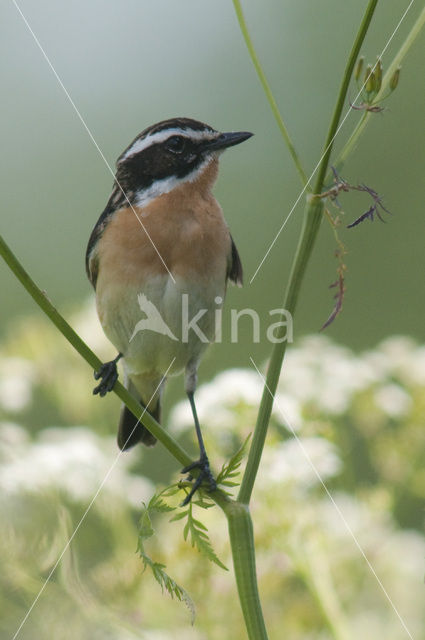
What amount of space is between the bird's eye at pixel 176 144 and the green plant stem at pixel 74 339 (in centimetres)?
121

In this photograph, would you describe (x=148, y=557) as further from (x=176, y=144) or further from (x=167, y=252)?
(x=176, y=144)

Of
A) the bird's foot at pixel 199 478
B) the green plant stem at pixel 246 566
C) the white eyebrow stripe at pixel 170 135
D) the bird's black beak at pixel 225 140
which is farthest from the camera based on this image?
the white eyebrow stripe at pixel 170 135

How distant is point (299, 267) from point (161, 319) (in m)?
1.20

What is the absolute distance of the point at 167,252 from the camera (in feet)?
7.88

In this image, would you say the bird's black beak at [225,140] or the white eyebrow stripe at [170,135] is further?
the white eyebrow stripe at [170,135]

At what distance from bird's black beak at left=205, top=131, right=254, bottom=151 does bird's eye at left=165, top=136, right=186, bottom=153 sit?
9 centimetres

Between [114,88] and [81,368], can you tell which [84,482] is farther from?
[114,88]

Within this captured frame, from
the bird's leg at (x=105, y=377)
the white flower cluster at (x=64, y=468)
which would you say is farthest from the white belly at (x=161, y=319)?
the white flower cluster at (x=64, y=468)

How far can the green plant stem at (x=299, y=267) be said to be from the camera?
1.25m

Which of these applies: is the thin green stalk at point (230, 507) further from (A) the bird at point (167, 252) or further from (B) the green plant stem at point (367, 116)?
(A) the bird at point (167, 252)

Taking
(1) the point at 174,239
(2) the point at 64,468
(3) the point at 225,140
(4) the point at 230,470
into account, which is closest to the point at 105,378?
(2) the point at 64,468

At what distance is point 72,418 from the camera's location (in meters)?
1.91

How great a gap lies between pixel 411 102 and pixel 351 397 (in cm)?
89

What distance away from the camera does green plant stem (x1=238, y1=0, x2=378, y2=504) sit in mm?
1250
